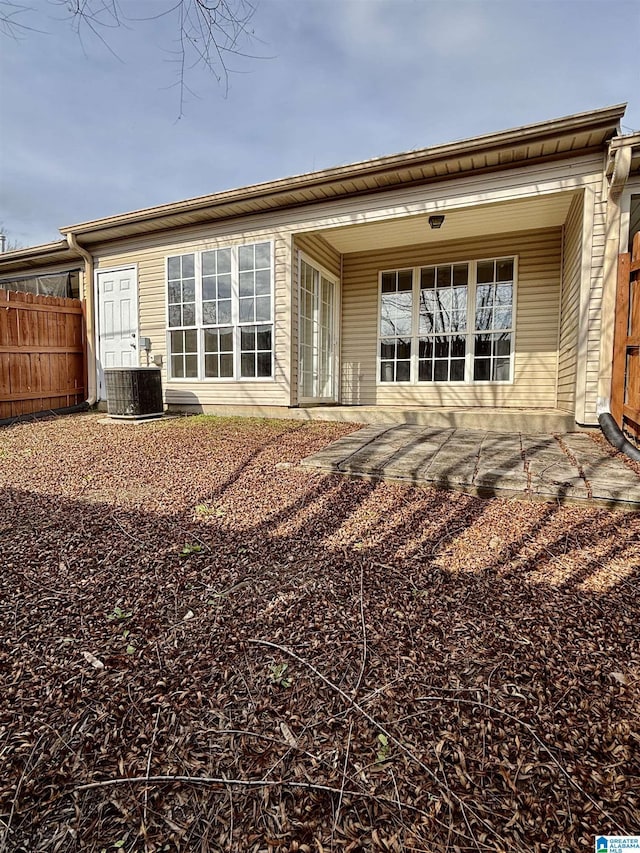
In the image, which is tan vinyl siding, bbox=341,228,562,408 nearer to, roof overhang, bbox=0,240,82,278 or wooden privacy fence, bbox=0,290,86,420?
wooden privacy fence, bbox=0,290,86,420

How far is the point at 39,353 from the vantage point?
6.91 meters

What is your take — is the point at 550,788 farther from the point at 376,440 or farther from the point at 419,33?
the point at 419,33

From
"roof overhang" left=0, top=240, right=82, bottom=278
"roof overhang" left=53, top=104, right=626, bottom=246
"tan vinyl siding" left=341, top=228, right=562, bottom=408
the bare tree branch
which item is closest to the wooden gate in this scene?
"roof overhang" left=53, top=104, right=626, bottom=246

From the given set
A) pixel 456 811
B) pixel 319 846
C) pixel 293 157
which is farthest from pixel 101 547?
pixel 293 157

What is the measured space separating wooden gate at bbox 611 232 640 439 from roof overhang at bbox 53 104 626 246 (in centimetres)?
126

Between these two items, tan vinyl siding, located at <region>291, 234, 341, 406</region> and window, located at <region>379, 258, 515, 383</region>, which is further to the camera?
Result: window, located at <region>379, 258, 515, 383</region>

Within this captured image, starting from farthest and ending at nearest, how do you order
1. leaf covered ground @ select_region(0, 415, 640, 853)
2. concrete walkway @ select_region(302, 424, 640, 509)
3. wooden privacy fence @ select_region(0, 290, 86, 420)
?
1. wooden privacy fence @ select_region(0, 290, 86, 420)
2. concrete walkway @ select_region(302, 424, 640, 509)
3. leaf covered ground @ select_region(0, 415, 640, 853)

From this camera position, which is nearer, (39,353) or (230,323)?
(230,323)

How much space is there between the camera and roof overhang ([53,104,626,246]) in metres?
4.31

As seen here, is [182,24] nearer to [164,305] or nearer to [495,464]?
[495,464]

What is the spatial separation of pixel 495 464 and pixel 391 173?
12.3ft

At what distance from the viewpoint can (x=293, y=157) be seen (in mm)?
9633

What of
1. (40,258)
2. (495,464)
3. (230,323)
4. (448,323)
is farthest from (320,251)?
(40,258)

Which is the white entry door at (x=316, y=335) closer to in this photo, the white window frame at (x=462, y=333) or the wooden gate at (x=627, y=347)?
the white window frame at (x=462, y=333)
